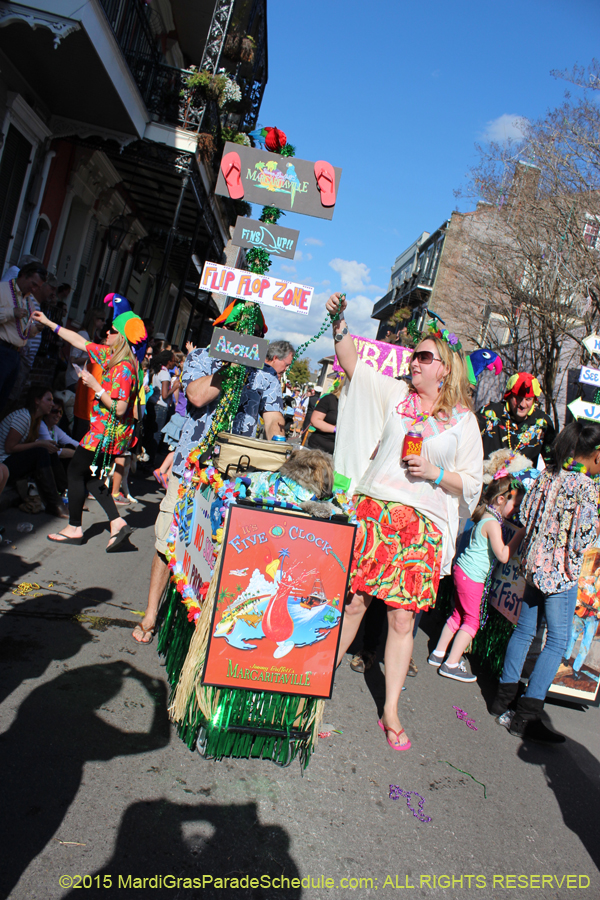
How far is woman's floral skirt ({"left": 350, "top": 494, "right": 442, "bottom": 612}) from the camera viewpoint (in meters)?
3.22

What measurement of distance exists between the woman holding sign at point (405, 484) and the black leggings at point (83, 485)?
2.66 metres

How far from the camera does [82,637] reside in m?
3.59

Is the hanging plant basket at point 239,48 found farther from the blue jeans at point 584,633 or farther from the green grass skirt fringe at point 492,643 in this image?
the blue jeans at point 584,633

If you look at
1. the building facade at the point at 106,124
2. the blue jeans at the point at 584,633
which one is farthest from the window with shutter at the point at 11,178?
the blue jeans at the point at 584,633

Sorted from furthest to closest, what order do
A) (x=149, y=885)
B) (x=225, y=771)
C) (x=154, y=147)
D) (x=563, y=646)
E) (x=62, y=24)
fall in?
(x=154, y=147)
(x=62, y=24)
(x=563, y=646)
(x=225, y=771)
(x=149, y=885)

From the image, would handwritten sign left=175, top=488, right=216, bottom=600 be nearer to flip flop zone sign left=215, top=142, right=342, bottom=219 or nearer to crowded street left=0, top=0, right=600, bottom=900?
crowded street left=0, top=0, right=600, bottom=900

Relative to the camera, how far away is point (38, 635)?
3.46m

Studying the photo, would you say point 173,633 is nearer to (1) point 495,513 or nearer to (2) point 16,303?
(1) point 495,513

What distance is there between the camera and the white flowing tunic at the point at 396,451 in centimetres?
325

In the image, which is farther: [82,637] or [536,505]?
[536,505]

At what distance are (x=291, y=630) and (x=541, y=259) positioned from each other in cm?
1458

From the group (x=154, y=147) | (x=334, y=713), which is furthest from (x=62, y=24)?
(x=334, y=713)

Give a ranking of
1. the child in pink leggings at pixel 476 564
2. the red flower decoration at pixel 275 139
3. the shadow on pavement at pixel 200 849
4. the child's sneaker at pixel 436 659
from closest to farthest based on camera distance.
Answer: the shadow on pavement at pixel 200 849
the red flower decoration at pixel 275 139
the child in pink leggings at pixel 476 564
the child's sneaker at pixel 436 659

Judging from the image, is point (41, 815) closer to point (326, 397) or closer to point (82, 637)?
point (82, 637)
